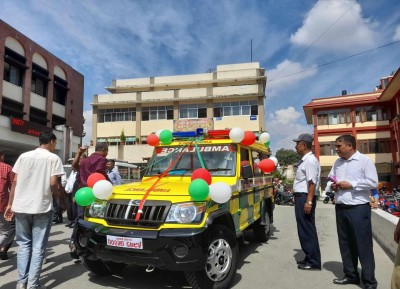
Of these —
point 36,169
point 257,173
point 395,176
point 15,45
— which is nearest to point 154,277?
point 36,169

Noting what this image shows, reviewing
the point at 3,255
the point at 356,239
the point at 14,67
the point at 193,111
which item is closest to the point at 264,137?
the point at 356,239

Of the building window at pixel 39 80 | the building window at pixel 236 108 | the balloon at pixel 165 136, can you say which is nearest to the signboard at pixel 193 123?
the building window at pixel 236 108

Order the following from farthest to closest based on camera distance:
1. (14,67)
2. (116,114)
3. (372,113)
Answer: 1. (116,114)
2. (372,113)
3. (14,67)

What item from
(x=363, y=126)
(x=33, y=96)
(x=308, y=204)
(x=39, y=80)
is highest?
(x=39, y=80)

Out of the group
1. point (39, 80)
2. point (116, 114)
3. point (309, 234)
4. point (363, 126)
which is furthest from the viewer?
point (116, 114)

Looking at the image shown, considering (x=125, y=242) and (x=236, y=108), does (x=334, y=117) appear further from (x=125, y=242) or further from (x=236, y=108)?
(x=125, y=242)

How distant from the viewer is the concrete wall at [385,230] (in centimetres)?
581

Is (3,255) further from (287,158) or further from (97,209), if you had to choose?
(287,158)

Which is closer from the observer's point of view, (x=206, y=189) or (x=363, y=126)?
(x=206, y=189)

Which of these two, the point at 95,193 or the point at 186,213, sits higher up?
the point at 95,193

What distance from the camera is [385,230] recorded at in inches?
250

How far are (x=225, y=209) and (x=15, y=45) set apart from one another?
24.3m

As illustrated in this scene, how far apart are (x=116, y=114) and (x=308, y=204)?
35079mm

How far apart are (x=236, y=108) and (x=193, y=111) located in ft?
16.0
